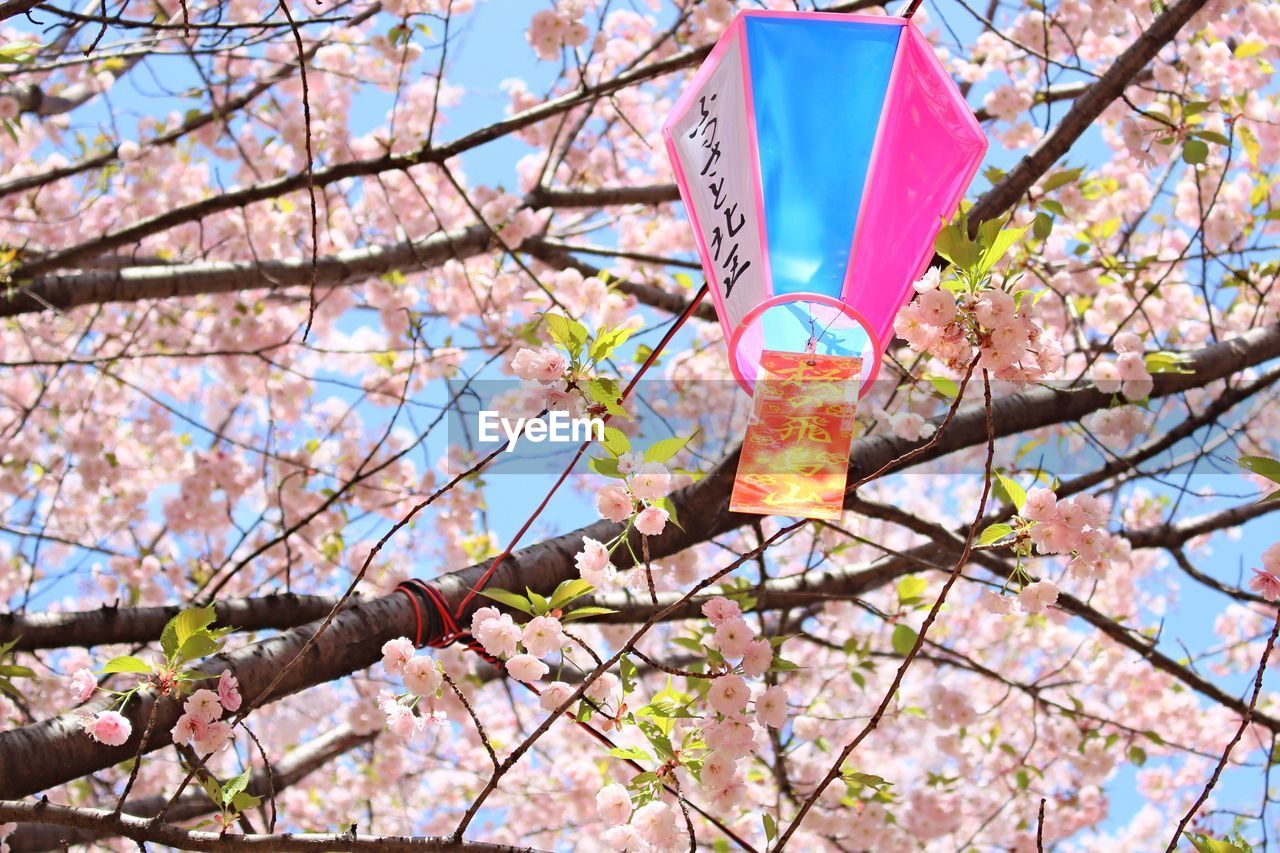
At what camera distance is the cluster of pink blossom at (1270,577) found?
151 centimetres

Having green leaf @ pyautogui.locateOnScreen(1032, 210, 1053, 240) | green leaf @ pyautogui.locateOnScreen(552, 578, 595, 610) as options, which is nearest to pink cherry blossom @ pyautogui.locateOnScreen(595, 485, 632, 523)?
Answer: green leaf @ pyautogui.locateOnScreen(552, 578, 595, 610)

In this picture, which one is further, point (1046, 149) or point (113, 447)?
point (113, 447)

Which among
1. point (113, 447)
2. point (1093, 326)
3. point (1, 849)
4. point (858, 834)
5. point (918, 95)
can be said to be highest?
point (1093, 326)

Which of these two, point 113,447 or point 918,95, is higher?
point 113,447

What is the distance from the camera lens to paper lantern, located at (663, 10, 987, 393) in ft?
4.13

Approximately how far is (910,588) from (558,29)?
199 cm

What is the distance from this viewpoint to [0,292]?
3.08 metres

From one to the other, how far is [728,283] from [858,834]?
261 cm

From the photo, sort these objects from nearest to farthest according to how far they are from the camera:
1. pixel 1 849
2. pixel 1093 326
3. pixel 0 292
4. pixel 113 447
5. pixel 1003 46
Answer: pixel 1 849, pixel 0 292, pixel 1003 46, pixel 1093 326, pixel 113 447

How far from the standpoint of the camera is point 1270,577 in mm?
1526

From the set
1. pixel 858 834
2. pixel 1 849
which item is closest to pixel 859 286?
pixel 1 849

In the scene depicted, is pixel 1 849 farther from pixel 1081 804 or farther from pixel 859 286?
pixel 1081 804

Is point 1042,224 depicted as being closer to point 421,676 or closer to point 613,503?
point 613,503

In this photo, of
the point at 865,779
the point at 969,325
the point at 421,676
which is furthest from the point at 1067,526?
the point at 421,676
